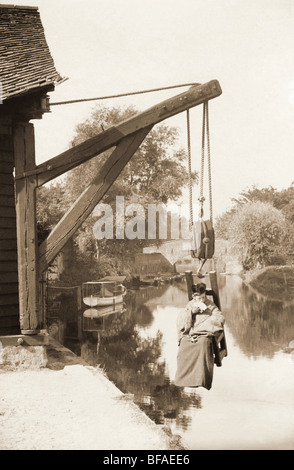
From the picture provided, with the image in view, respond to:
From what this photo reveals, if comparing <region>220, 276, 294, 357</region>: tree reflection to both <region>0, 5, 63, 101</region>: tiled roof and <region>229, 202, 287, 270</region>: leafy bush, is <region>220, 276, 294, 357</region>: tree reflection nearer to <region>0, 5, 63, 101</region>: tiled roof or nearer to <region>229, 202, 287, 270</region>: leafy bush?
<region>229, 202, 287, 270</region>: leafy bush

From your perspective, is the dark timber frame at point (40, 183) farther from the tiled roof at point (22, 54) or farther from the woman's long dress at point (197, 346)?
the woman's long dress at point (197, 346)

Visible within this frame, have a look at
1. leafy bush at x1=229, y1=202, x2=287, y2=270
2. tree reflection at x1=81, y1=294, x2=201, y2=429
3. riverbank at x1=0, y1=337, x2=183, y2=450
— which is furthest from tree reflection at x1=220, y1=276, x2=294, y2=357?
riverbank at x1=0, y1=337, x2=183, y2=450

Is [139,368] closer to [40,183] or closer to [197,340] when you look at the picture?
[40,183]

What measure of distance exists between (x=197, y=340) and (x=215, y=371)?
9.40 meters

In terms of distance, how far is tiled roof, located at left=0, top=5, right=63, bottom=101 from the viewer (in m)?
8.34

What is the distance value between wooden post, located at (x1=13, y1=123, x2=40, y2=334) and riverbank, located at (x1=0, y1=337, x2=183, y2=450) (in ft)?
1.60

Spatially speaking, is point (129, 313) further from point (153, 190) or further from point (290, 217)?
point (290, 217)

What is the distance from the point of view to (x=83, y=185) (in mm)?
27484

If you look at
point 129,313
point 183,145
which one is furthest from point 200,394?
point 183,145

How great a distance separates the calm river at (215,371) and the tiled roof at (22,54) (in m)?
5.51

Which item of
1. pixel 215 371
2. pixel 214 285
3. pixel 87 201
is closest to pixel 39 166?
pixel 87 201

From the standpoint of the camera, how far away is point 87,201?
8.55m

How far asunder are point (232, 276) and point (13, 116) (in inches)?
1387
